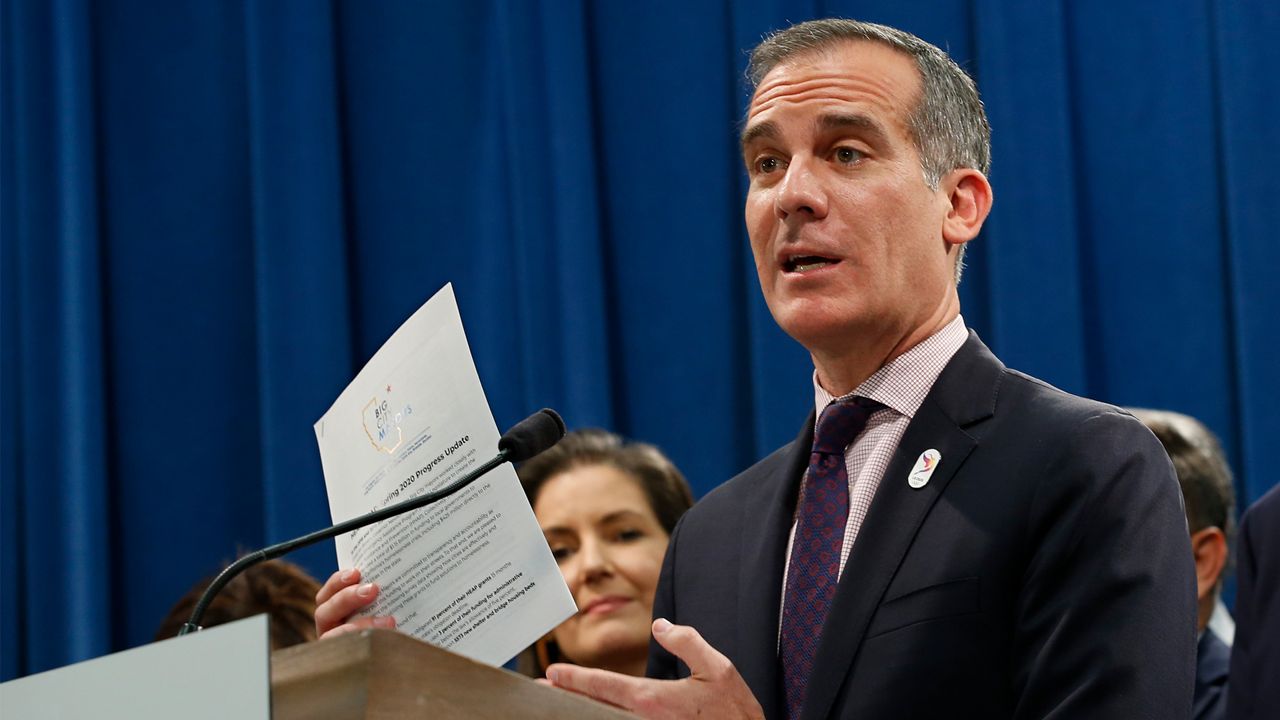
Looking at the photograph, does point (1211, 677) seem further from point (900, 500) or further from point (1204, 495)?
point (900, 500)

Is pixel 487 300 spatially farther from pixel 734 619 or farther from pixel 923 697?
pixel 923 697

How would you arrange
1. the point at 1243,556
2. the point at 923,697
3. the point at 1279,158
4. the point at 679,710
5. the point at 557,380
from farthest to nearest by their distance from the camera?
the point at 557,380, the point at 1279,158, the point at 1243,556, the point at 923,697, the point at 679,710

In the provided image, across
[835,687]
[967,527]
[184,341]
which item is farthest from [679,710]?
[184,341]

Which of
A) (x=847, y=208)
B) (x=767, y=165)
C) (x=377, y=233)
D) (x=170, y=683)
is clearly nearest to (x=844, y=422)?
(x=847, y=208)

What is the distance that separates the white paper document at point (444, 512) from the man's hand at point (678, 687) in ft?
0.41

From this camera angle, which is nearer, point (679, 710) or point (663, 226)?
point (679, 710)

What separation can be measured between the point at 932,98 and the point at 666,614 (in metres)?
0.73

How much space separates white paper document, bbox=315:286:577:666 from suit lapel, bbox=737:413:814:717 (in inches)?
11.6

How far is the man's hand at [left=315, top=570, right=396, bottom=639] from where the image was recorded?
60.1 inches

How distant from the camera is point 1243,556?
90.0 inches

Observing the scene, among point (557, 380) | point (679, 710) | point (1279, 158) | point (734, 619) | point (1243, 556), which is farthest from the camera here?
point (557, 380)

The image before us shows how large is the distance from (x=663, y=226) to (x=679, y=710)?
2296 mm

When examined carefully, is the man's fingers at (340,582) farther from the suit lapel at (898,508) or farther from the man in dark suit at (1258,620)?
the man in dark suit at (1258,620)

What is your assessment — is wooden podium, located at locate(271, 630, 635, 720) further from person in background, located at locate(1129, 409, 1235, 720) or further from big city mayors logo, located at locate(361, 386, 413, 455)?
person in background, located at locate(1129, 409, 1235, 720)
